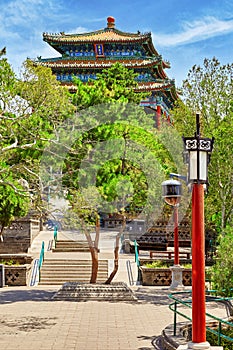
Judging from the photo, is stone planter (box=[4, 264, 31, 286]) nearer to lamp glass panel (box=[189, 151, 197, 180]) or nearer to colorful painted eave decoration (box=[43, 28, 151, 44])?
lamp glass panel (box=[189, 151, 197, 180])

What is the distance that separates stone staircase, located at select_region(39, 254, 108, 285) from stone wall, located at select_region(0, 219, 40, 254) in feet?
14.5

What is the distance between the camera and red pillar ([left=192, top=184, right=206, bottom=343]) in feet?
25.6

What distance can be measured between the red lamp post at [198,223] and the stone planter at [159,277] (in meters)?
12.5

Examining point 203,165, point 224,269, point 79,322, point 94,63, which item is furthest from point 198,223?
point 94,63

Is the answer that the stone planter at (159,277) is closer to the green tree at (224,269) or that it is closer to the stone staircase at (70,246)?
the stone staircase at (70,246)

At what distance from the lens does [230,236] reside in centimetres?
1143

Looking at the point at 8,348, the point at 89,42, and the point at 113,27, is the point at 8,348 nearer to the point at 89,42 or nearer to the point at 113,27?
the point at 89,42

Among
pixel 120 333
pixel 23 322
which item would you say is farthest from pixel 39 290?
pixel 120 333

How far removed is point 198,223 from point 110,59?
4683 centimetres

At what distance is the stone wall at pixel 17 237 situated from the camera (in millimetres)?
27312

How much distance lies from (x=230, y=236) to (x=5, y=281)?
10.9 meters

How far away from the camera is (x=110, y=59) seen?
175ft

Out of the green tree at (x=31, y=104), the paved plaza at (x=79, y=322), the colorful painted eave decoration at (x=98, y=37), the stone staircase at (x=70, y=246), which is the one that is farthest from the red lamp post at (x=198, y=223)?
the colorful painted eave decoration at (x=98, y=37)

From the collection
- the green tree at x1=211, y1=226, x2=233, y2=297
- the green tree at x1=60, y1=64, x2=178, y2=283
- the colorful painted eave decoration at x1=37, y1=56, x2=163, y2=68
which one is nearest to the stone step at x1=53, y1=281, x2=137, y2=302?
the green tree at x1=60, y1=64, x2=178, y2=283
